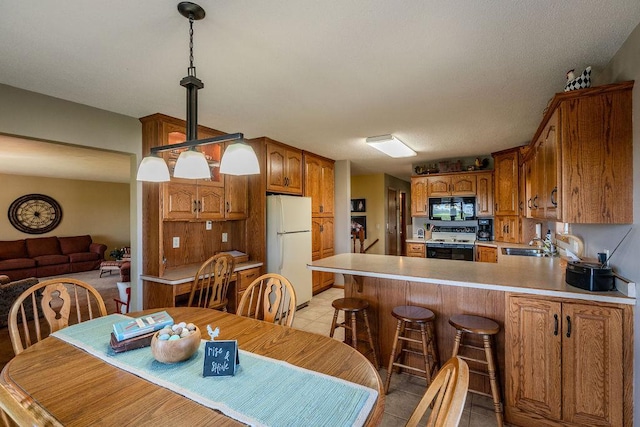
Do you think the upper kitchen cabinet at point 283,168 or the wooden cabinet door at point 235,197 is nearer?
the wooden cabinet door at point 235,197

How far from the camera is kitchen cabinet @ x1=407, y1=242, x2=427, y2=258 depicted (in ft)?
17.6

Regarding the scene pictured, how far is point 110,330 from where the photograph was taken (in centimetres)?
162

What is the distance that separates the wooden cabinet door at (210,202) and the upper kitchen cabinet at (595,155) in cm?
320

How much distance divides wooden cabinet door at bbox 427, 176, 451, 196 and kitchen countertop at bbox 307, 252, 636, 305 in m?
2.46

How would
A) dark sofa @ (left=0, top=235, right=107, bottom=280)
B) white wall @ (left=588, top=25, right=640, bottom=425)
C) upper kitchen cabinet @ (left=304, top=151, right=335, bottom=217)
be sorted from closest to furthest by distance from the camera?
white wall @ (left=588, top=25, right=640, bottom=425)
upper kitchen cabinet @ (left=304, top=151, right=335, bottom=217)
dark sofa @ (left=0, top=235, right=107, bottom=280)

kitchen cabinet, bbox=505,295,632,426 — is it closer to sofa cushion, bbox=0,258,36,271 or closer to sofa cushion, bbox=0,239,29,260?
sofa cushion, bbox=0,258,36,271

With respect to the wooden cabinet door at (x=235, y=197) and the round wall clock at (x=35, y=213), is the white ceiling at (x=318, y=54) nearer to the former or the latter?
the wooden cabinet door at (x=235, y=197)

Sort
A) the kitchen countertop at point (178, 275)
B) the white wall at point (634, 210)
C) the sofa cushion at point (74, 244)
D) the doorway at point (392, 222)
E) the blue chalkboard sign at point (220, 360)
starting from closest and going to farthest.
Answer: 1. the blue chalkboard sign at point (220, 360)
2. the white wall at point (634, 210)
3. the kitchen countertop at point (178, 275)
4. the sofa cushion at point (74, 244)
5. the doorway at point (392, 222)

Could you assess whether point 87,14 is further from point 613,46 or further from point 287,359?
point 613,46

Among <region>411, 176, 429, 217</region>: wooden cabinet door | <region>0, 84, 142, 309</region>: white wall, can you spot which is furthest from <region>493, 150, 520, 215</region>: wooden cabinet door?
<region>0, 84, 142, 309</region>: white wall

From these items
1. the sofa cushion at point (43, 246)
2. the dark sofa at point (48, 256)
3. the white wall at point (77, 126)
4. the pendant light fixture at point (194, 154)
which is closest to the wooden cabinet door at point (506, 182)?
the pendant light fixture at point (194, 154)

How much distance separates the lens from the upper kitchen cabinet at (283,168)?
4027 mm

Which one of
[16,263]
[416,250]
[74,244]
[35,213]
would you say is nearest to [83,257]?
[74,244]

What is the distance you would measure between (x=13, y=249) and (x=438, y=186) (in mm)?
8889
